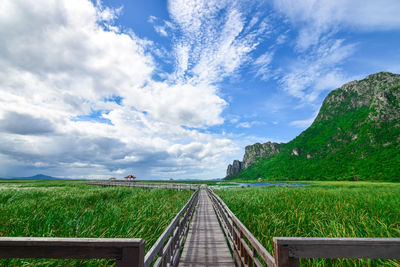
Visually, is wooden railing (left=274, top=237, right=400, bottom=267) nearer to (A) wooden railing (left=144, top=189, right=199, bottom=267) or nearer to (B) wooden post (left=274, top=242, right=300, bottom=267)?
(B) wooden post (left=274, top=242, right=300, bottom=267)

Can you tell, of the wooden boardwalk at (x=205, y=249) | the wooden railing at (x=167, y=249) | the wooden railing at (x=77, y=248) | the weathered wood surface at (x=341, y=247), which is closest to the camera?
the wooden railing at (x=77, y=248)

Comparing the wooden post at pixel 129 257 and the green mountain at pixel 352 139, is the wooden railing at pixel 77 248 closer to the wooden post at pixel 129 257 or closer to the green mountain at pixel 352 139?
the wooden post at pixel 129 257

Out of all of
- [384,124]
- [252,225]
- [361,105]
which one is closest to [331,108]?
[361,105]

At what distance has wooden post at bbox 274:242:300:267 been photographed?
78.6 inches

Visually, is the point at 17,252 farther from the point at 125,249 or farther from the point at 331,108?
the point at 331,108

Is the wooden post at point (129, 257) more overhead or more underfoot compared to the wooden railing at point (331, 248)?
more overhead

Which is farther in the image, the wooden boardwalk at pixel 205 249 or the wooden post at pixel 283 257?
the wooden boardwalk at pixel 205 249

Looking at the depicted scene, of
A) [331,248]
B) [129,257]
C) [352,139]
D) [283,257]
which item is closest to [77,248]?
[129,257]

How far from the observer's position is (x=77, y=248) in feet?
5.73

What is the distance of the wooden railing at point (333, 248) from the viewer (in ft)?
6.37

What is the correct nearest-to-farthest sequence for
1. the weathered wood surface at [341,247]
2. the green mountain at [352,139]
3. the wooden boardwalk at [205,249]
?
1. the weathered wood surface at [341,247]
2. the wooden boardwalk at [205,249]
3. the green mountain at [352,139]

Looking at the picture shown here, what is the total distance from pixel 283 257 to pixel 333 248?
53 centimetres

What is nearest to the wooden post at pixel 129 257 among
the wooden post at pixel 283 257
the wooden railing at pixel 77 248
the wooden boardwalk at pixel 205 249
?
the wooden railing at pixel 77 248

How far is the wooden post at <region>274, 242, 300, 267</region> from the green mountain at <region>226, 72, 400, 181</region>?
70820 mm
